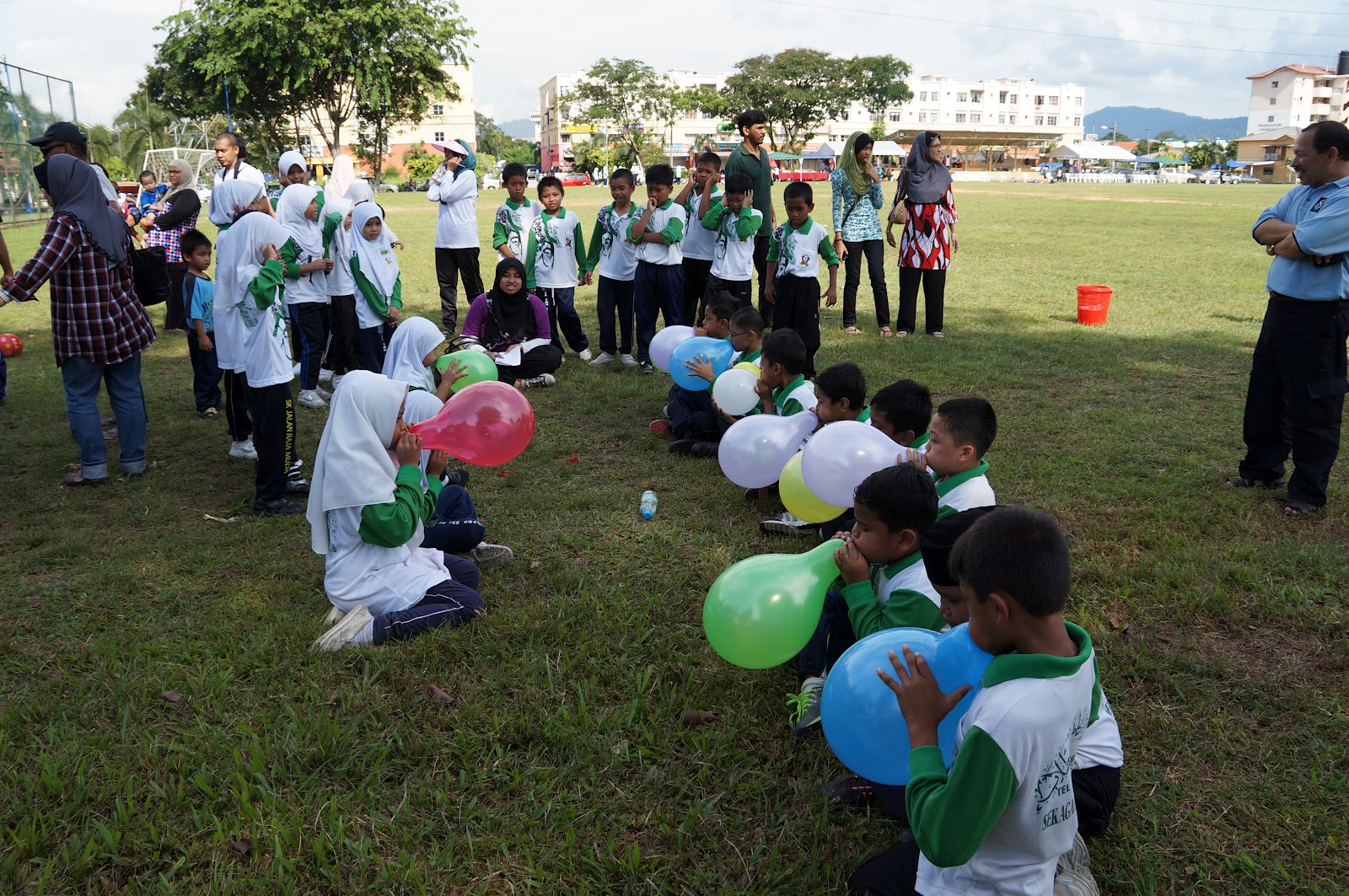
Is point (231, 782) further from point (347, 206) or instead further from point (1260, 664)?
point (347, 206)

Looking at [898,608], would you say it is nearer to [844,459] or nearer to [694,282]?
Result: [844,459]

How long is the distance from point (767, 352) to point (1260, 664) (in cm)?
257

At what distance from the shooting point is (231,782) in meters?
2.79

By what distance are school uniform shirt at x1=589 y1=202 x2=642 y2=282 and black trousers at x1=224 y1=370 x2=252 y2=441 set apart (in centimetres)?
361

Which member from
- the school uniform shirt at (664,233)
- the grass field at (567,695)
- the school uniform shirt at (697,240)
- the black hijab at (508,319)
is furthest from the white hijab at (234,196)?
the school uniform shirt at (697,240)

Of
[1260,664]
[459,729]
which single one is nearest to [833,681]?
[459,729]

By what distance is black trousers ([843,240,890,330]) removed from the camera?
9570 millimetres

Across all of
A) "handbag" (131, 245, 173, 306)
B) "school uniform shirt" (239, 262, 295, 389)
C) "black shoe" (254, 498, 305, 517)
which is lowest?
"black shoe" (254, 498, 305, 517)

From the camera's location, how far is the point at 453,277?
1008cm

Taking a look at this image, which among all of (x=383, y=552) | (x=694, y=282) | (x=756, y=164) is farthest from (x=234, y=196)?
(x=756, y=164)

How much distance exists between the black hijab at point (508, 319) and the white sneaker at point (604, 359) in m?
0.86

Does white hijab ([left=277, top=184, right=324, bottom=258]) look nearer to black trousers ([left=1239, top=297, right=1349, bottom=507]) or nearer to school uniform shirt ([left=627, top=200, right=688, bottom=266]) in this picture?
school uniform shirt ([left=627, top=200, right=688, bottom=266])

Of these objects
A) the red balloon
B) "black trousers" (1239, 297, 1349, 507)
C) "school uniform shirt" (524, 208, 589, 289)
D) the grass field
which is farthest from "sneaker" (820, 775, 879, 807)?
"school uniform shirt" (524, 208, 589, 289)

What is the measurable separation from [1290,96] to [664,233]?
156212 mm
